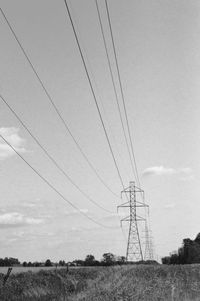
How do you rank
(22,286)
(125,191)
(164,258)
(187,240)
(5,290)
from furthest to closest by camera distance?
(164,258), (187,240), (125,191), (22,286), (5,290)

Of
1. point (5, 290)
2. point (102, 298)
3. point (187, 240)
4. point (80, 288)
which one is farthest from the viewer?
point (187, 240)

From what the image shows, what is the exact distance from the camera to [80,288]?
91.5ft

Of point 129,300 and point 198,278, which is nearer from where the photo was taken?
point 129,300

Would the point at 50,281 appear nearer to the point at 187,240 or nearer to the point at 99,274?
the point at 99,274

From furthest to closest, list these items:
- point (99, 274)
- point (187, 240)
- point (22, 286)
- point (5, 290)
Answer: point (187, 240), point (99, 274), point (22, 286), point (5, 290)

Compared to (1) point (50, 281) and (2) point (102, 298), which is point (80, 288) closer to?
(1) point (50, 281)

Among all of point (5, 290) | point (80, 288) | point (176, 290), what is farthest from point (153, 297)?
point (80, 288)

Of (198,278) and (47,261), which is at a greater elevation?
(47,261)

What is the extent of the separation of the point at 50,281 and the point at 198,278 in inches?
354

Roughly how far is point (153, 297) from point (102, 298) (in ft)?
7.76

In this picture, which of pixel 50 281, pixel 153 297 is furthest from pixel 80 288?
pixel 153 297

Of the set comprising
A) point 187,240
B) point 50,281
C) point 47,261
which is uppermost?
point 187,240

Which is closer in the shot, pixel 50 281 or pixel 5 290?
pixel 5 290

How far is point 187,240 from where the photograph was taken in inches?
4616
